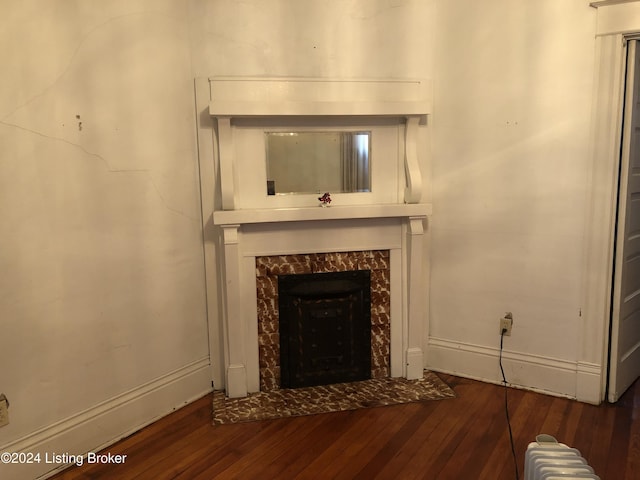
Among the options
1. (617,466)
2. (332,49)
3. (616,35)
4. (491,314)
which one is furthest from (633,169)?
(332,49)

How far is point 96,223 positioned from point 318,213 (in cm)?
118

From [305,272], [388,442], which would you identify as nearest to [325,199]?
[305,272]

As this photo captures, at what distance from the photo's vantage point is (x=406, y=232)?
3.04m

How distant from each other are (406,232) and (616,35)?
1.50 metres

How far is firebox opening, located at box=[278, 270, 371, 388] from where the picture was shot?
2.96m

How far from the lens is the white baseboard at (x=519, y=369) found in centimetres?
276

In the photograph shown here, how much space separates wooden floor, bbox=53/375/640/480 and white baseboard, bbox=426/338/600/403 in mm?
83

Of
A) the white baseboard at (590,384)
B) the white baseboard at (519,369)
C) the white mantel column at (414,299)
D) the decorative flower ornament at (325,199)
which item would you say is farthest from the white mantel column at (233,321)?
the white baseboard at (590,384)

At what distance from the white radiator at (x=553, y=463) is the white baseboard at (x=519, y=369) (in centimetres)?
127

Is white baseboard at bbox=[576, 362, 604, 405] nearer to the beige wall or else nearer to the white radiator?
the beige wall

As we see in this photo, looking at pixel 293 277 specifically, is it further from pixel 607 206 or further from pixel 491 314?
pixel 607 206

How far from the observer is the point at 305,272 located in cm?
296

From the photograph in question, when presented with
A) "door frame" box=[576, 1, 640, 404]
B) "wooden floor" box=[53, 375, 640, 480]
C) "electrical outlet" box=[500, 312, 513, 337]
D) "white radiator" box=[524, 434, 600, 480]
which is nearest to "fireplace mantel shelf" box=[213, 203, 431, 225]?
"electrical outlet" box=[500, 312, 513, 337]

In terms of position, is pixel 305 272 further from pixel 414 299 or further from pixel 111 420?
pixel 111 420
